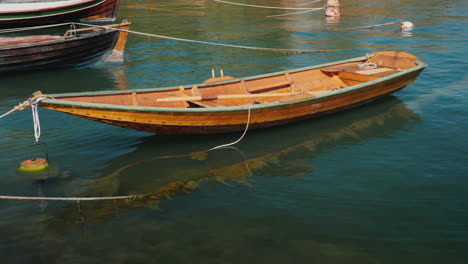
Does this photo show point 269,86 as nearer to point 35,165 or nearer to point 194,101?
point 194,101

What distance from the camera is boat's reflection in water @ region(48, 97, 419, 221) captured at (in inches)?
328

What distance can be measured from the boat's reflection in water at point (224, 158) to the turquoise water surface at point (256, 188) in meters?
0.03

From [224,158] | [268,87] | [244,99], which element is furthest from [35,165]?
[268,87]

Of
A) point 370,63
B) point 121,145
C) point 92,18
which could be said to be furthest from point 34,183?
point 92,18

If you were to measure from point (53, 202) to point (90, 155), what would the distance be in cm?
202

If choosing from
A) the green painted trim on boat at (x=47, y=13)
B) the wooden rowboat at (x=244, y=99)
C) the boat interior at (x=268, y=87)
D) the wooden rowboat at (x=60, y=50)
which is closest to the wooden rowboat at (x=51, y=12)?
the green painted trim on boat at (x=47, y=13)

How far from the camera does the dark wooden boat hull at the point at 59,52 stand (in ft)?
51.3

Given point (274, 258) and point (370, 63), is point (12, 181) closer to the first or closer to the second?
point (274, 258)

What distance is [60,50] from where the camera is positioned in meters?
16.4

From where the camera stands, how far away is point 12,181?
8539 mm

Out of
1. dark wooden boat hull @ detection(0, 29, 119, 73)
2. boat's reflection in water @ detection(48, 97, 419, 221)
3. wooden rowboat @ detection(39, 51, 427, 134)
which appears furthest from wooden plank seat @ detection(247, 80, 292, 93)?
dark wooden boat hull @ detection(0, 29, 119, 73)

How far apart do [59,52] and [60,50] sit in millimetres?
86

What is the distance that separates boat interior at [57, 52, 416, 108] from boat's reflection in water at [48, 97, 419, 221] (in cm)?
85

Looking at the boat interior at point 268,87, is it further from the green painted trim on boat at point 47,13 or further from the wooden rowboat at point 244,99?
the green painted trim on boat at point 47,13
